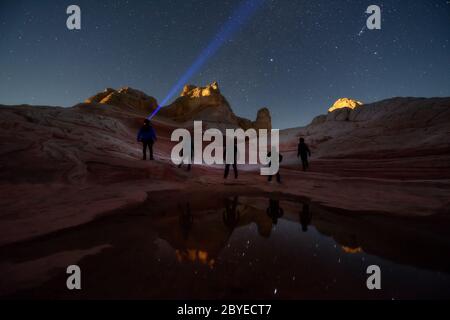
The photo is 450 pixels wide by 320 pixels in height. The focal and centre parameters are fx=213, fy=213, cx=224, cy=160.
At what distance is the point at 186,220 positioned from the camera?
168 inches

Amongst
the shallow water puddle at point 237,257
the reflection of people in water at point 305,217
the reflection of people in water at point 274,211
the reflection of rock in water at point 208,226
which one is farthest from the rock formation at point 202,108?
the shallow water puddle at point 237,257

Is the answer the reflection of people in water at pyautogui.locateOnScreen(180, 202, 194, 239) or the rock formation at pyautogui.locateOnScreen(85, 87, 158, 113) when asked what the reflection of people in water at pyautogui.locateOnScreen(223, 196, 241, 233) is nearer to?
the reflection of people in water at pyautogui.locateOnScreen(180, 202, 194, 239)

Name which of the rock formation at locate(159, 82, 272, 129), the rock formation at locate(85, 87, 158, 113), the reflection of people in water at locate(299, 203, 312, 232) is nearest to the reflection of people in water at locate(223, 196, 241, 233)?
the reflection of people in water at locate(299, 203, 312, 232)

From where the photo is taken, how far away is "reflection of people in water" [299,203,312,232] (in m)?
4.18

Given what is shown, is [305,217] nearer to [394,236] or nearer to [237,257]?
[394,236]

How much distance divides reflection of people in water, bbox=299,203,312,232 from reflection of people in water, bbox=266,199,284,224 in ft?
1.50

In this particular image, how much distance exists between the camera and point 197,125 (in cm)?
4528

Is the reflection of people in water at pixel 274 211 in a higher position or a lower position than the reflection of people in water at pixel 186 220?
lower

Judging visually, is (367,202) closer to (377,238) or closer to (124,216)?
(377,238)

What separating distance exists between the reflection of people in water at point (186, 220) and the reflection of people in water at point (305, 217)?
2138 millimetres

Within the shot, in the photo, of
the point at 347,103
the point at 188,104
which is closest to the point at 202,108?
the point at 188,104

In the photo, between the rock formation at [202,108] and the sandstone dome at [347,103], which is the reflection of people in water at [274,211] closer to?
the rock formation at [202,108]

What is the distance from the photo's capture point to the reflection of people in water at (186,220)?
3709 mm
